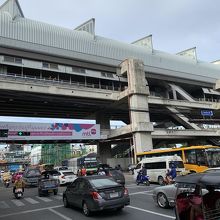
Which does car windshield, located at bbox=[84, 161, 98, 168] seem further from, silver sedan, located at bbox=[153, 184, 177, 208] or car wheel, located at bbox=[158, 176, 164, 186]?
silver sedan, located at bbox=[153, 184, 177, 208]

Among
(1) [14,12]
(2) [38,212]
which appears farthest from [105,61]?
(2) [38,212]

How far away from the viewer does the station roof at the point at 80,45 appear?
4216 centimetres

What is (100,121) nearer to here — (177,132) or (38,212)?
(177,132)

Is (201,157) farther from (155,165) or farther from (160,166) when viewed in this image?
(155,165)

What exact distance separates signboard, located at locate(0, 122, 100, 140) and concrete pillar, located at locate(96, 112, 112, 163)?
24.5 feet

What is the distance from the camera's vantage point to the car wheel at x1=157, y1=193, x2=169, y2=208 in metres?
11.6

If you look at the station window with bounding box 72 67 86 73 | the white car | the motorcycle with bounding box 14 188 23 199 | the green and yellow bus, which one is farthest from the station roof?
the motorcycle with bounding box 14 188 23 199

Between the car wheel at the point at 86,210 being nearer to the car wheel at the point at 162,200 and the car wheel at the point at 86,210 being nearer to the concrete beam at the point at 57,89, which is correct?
the car wheel at the point at 162,200

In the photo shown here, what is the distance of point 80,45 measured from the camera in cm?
4759

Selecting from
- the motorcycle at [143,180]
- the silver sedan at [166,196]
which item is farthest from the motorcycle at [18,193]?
the silver sedan at [166,196]

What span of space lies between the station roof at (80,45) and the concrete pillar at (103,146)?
1057 centimetres

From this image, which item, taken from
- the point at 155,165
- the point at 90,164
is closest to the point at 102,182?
the point at 155,165

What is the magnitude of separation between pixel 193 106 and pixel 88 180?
4760cm

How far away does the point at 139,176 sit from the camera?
24.0 metres
